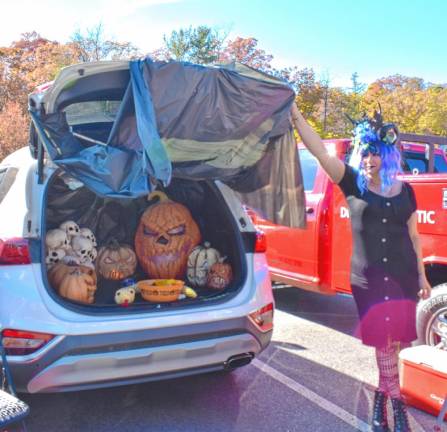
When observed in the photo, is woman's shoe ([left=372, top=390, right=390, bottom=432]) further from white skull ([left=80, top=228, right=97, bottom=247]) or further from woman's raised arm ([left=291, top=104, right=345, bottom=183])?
white skull ([left=80, top=228, right=97, bottom=247])

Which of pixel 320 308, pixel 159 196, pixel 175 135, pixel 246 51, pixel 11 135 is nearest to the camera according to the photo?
pixel 175 135

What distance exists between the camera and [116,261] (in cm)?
402

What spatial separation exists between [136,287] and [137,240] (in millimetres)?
553

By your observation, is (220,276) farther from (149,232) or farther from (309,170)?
(309,170)

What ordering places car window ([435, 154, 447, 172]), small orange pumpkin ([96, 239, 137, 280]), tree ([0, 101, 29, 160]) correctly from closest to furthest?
small orange pumpkin ([96, 239, 137, 280])
car window ([435, 154, 447, 172])
tree ([0, 101, 29, 160])

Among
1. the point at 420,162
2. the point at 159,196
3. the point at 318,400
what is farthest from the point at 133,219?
the point at 420,162

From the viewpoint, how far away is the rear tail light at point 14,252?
9.65 ft

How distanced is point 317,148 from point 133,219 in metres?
1.91

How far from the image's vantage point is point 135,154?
2.94 m

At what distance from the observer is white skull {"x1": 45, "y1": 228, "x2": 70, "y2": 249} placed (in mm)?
3623

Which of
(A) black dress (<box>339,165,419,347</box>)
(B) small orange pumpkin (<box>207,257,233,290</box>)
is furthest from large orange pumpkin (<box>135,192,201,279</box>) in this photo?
(A) black dress (<box>339,165,419,347</box>)

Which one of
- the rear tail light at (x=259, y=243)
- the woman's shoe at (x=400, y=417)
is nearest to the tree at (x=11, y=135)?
the rear tail light at (x=259, y=243)

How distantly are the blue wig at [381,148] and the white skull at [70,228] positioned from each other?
205 centimetres

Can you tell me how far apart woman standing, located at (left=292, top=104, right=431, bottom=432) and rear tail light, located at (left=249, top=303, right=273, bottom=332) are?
650mm
